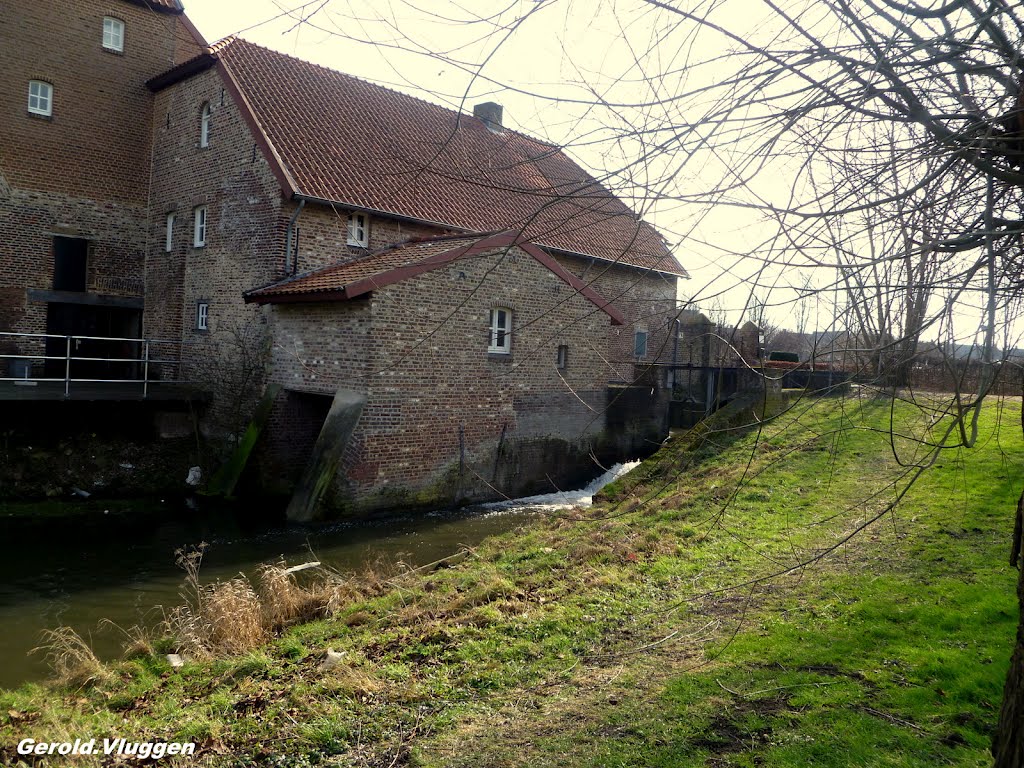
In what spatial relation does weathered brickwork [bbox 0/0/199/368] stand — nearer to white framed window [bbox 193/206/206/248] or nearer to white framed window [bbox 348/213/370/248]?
white framed window [bbox 193/206/206/248]

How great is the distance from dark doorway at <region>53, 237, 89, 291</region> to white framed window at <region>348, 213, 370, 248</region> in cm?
773

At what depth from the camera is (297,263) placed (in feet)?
49.0

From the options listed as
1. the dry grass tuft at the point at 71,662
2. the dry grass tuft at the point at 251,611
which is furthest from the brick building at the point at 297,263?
the dry grass tuft at the point at 71,662

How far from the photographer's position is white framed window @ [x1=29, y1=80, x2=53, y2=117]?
57.3ft

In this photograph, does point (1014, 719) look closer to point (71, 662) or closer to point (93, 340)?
point (71, 662)

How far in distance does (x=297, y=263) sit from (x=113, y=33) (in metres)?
9.43

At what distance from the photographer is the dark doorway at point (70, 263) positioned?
18.3m

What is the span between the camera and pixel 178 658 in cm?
623

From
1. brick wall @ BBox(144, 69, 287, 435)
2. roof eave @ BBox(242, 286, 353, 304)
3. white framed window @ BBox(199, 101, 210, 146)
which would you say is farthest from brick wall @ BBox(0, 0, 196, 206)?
roof eave @ BBox(242, 286, 353, 304)

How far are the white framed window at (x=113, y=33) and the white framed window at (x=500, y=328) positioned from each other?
12663mm

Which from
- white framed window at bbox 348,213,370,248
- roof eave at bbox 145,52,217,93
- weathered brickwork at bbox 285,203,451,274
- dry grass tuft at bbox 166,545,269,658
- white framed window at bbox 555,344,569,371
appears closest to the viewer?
dry grass tuft at bbox 166,545,269,658

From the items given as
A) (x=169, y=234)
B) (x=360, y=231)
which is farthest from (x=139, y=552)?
(x=169, y=234)

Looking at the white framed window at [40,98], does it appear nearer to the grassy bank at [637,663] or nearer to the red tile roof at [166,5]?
the red tile roof at [166,5]

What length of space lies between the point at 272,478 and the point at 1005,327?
42.9 feet
